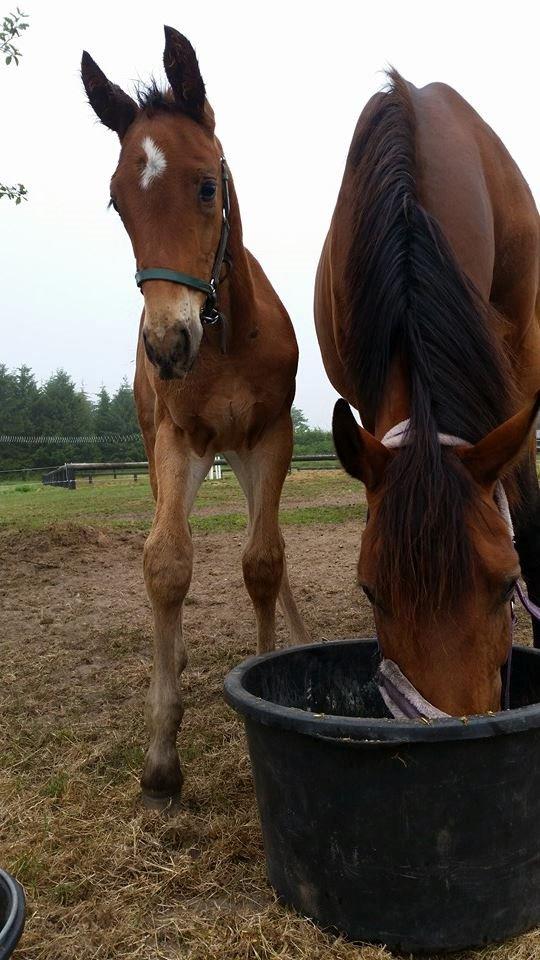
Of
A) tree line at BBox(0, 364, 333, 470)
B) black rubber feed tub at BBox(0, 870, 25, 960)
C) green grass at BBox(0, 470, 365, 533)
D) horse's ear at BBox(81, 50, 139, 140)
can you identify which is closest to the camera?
black rubber feed tub at BBox(0, 870, 25, 960)

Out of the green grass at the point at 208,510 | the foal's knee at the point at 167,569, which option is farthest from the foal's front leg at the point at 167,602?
the green grass at the point at 208,510

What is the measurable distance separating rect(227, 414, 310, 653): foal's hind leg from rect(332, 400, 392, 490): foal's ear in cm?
128

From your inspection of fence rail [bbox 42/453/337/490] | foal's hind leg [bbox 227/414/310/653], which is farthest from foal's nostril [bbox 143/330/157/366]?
fence rail [bbox 42/453/337/490]

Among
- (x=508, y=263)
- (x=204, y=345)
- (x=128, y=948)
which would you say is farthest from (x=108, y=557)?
(x=128, y=948)

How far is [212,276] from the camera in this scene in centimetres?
278

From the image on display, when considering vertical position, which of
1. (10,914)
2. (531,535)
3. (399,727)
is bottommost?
(10,914)

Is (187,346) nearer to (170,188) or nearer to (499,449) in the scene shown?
(170,188)

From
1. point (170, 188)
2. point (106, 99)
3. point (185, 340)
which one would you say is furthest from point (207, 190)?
point (185, 340)

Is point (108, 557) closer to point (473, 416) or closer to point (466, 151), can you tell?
point (466, 151)

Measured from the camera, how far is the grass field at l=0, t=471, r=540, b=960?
5.77 ft

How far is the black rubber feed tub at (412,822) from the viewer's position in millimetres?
1581

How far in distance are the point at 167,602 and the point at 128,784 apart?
2.05 ft

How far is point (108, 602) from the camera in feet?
17.5

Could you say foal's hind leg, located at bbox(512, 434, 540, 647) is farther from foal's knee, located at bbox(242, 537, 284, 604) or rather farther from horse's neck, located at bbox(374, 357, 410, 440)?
horse's neck, located at bbox(374, 357, 410, 440)
